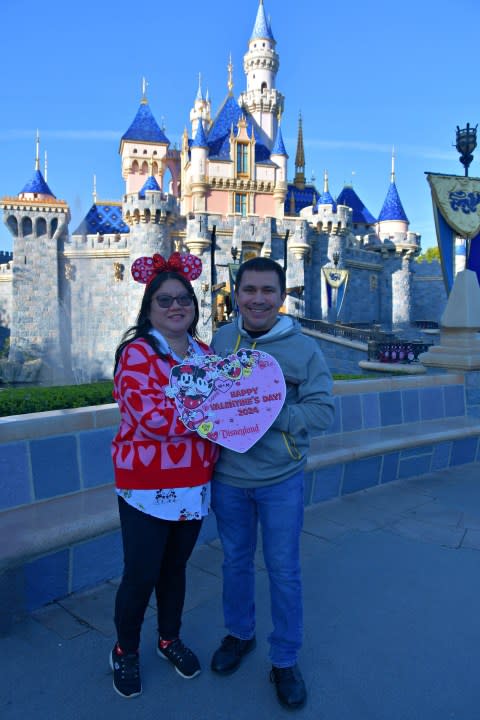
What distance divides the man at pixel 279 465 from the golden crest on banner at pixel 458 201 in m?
4.96

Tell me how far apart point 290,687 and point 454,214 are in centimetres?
570

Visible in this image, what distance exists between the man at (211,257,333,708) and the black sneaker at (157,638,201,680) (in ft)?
0.26

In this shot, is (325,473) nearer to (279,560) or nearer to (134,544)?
(279,560)

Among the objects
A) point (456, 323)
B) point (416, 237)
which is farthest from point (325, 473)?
point (416, 237)

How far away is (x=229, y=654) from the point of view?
201cm

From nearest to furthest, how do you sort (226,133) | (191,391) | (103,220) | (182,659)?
(191,391)
(182,659)
(226,133)
(103,220)

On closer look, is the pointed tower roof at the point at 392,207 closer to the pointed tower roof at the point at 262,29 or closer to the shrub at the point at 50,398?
the pointed tower roof at the point at 262,29

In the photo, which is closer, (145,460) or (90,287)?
(145,460)

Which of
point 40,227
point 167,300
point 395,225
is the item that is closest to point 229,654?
point 167,300

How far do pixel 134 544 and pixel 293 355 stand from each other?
859 millimetres

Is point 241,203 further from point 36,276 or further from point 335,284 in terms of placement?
point 36,276

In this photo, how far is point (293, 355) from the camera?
6.22ft

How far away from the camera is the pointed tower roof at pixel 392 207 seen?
32.4m

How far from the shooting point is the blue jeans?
6.16 ft
